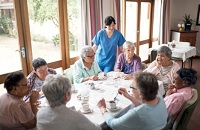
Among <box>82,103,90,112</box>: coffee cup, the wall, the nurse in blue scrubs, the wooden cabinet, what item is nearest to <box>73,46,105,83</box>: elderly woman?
the nurse in blue scrubs

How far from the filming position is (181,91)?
1911mm

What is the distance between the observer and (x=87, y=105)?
172 centimetres

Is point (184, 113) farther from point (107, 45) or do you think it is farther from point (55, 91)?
point (107, 45)

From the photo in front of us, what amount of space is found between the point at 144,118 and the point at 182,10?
22.5 ft

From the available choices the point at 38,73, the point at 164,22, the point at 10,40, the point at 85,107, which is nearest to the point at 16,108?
the point at 85,107

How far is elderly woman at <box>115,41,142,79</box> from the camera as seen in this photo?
2.89m

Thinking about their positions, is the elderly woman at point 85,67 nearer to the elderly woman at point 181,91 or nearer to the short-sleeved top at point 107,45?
the short-sleeved top at point 107,45

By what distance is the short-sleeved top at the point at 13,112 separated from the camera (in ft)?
4.81

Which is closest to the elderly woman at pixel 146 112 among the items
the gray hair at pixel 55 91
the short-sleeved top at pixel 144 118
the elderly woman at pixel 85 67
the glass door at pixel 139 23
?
the short-sleeved top at pixel 144 118

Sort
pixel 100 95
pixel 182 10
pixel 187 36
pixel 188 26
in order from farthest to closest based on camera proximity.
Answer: pixel 182 10 < pixel 188 26 < pixel 187 36 < pixel 100 95

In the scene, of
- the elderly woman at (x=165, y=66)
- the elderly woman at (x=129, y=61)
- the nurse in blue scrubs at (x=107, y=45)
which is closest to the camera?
the elderly woman at (x=165, y=66)

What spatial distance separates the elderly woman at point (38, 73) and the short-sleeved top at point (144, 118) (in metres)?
1.20

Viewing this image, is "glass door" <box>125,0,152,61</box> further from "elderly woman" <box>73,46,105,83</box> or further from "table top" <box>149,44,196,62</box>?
"elderly woman" <box>73,46,105,83</box>

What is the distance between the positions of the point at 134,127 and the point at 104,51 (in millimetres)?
2184
